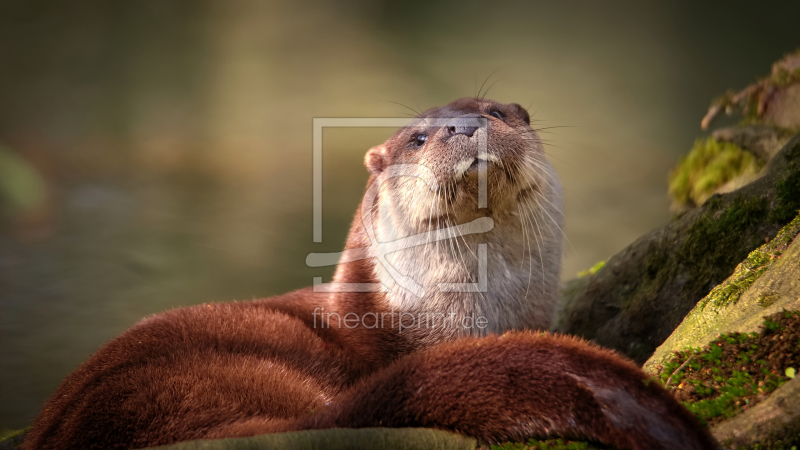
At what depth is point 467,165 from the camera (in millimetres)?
2041

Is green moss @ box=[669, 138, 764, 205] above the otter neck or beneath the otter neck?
above

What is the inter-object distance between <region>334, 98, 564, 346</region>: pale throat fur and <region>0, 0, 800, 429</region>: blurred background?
2803 mm

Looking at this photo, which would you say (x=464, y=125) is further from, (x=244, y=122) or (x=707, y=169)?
(x=244, y=122)

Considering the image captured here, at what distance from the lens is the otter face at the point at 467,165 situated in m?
2.05

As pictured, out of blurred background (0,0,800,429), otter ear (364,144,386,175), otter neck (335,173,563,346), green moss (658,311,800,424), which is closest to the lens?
green moss (658,311,800,424)

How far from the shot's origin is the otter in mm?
1178

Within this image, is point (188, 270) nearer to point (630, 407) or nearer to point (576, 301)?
point (576, 301)

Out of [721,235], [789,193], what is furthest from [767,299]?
[721,235]

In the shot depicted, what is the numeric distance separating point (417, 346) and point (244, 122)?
12.8 feet

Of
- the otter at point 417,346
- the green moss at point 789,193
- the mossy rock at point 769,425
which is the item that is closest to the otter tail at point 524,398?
the otter at point 417,346

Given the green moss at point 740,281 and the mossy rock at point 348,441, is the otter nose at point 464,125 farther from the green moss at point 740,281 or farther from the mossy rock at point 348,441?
the mossy rock at point 348,441

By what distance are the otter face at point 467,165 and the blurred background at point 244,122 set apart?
2783 mm

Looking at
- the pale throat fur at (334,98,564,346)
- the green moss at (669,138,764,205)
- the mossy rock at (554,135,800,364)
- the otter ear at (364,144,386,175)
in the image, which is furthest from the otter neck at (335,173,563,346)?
the green moss at (669,138,764,205)

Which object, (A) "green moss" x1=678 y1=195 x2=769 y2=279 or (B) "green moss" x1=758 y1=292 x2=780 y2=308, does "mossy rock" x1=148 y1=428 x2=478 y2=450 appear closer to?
(B) "green moss" x1=758 y1=292 x2=780 y2=308
